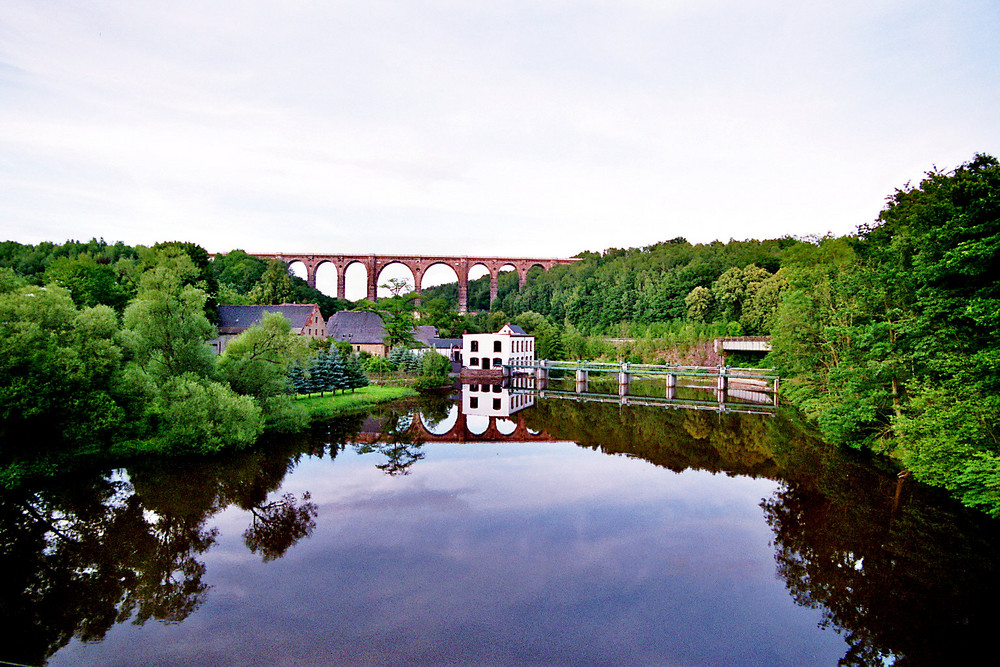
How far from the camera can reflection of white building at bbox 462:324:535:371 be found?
34.6 m

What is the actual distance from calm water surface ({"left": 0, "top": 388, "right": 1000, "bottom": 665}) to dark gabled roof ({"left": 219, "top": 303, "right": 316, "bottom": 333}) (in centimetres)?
1984

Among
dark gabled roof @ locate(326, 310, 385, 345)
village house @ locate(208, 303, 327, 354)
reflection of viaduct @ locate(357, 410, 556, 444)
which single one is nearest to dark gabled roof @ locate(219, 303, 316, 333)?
village house @ locate(208, 303, 327, 354)

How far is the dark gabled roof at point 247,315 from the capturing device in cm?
3147

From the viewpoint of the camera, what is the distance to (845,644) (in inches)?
246

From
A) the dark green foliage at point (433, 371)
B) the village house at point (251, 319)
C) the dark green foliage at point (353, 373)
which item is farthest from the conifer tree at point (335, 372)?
the village house at point (251, 319)

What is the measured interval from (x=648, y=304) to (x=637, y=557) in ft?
132

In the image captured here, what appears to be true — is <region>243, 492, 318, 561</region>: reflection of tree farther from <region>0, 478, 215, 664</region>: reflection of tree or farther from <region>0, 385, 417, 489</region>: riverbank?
<region>0, 385, 417, 489</region>: riverbank

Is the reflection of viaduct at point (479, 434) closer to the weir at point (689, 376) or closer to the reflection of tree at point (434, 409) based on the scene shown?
the reflection of tree at point (434, 409)

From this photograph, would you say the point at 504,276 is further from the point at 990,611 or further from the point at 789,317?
the point at 990,611

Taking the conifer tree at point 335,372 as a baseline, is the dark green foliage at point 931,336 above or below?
above

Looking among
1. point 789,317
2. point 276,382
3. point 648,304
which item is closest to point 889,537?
point 789,317

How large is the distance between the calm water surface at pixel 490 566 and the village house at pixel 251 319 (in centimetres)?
1964

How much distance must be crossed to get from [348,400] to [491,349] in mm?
13260

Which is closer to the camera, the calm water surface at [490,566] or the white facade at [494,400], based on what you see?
the calm water surface at [490,566]
